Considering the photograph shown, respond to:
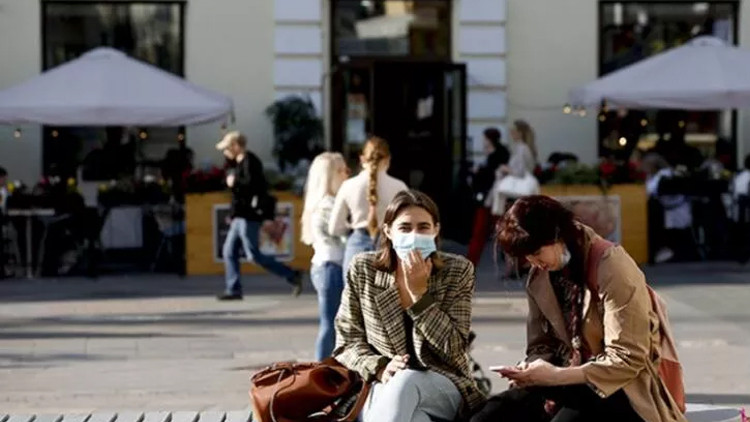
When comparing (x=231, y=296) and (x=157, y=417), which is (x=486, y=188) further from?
(x=157, y=417)

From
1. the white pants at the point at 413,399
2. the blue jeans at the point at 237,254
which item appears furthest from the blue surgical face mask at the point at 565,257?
the blue jeans at the point at 237,254

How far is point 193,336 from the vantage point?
A: 13.5 m

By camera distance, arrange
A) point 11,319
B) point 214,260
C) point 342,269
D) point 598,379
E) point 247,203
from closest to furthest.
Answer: point 598,379, point 342,269, point 11,319, point 247,203, point 214,260

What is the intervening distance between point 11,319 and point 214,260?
13.5 feet

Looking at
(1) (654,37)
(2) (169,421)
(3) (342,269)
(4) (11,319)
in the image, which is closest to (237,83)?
(1) (654,37)

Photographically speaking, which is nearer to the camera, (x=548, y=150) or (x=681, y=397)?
(x=681, y=397)

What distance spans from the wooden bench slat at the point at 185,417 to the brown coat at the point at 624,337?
322cm

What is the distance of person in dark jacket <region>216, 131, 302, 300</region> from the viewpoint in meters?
16.0

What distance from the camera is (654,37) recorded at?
22.4m

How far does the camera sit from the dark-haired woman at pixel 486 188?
17.9m

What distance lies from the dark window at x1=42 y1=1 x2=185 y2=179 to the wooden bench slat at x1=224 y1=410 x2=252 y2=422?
40.6 feet

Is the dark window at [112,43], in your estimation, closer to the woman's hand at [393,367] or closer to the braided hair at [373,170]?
the braided hair at [373,170]

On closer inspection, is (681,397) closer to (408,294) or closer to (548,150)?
(408,294)

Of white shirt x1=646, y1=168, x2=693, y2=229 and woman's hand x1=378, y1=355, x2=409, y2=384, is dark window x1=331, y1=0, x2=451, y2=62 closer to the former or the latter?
white shirt x1=646, y1=168, x2=693, y2=229
